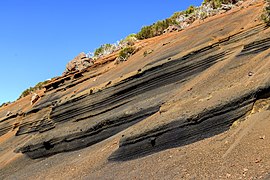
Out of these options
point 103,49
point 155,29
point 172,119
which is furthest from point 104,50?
point 172,119

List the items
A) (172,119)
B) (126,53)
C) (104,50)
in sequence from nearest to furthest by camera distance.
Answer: (172,119)
(126,53)
(104,50)

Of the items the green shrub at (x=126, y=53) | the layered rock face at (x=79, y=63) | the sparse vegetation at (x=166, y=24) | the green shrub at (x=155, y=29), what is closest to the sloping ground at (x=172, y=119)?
the green shrub at (x=126, y=53)

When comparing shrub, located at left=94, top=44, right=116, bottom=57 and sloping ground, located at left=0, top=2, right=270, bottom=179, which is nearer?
sloping ground, located at left=0, top=2, right=270, bottom=179

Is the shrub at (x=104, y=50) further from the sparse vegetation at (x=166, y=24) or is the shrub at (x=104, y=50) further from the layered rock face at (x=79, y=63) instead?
the layered rock face at (x=79, y=63)

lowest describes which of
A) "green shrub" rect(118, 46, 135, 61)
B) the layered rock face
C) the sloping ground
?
the sloping ground

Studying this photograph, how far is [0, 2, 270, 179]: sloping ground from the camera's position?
11867mm

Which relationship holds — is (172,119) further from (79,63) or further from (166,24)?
(166,24)

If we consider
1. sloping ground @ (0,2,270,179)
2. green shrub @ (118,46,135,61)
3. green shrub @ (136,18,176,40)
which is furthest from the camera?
green shrub @ (136,18,176,40)

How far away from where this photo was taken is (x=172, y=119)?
1403cm

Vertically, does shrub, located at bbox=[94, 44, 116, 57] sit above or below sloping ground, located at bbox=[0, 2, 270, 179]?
above

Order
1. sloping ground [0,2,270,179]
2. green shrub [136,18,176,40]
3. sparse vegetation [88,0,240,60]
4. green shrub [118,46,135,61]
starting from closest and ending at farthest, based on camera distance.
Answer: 1. sloping ground [0,2,270,179]
2. green shrub [118,46,135,61]
3. sparse vegetation [88,0,240,60]
4. green shrub [136,18,176,40]

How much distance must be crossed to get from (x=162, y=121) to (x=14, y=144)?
1494 cm

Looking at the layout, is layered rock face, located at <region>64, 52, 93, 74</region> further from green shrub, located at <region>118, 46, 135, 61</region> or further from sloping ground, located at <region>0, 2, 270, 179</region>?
sloping ground, located at <region>0, 2, 270, 179</region>

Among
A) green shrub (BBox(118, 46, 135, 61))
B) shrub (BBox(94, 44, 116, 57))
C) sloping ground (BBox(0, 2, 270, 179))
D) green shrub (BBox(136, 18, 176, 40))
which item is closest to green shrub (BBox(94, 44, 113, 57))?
shrub (BBox(94, 44, 116, 57))
